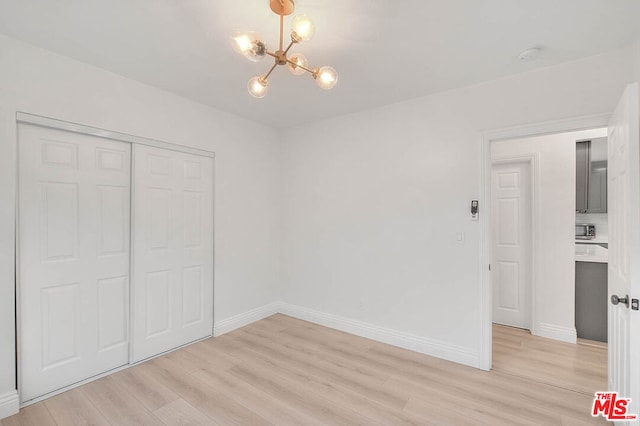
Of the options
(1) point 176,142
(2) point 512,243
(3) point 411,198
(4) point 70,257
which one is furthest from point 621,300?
(4) point 70,257

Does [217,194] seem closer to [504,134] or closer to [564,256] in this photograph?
[504,134]

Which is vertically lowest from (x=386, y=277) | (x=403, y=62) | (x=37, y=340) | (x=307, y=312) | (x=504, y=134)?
(x=307, y=312)

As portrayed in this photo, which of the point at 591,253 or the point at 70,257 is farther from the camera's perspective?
the point at 591,253

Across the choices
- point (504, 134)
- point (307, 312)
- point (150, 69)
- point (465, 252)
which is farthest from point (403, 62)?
point (307, 312)

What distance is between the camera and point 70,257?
2402 millimetres

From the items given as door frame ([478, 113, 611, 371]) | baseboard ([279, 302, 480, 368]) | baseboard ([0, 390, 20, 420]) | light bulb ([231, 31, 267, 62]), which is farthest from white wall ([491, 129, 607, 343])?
baseboard ([0, 390, 20, 420])

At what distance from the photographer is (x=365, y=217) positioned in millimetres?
3484

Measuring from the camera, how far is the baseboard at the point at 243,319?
3.47 metres

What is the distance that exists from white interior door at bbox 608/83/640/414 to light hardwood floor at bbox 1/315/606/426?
0.61 metres

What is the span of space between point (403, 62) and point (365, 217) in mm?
1692

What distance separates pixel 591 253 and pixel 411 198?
2465mm

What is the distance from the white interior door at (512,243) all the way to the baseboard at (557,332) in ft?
0.67

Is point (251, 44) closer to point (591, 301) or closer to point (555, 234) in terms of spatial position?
point (555, 234)

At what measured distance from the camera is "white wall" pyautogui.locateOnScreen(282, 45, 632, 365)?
2506 millimetres
